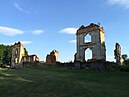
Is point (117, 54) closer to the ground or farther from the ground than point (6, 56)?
closer to the ground

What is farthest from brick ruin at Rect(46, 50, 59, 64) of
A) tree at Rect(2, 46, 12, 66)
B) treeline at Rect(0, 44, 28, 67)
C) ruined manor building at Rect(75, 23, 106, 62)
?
tree at Rect(2, 46, 12, 66)

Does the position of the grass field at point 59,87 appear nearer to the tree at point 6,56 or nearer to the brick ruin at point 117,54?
the brick ruin at point 117,54

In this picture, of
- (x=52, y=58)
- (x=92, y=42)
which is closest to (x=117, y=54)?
(x=92, y=42)

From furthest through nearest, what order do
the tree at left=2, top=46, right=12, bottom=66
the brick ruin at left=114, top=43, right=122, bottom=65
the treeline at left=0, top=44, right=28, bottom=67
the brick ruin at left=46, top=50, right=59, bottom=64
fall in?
the tree at left=2, top=46, right=12, bottom=66, the treeline at left=0, top=44, right=28, bottom=67, the brick ruin at left=46, top=50, right=59, bottom=64, the brick ruin at left=114, top=43, right=122, bottom=65

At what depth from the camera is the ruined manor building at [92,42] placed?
33.0 meters

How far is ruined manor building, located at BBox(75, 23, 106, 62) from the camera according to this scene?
33.0 metres

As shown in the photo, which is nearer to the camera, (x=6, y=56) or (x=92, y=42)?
(x=92, y=42)

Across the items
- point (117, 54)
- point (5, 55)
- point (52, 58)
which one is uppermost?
point (5, 55)

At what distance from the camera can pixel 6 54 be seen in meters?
54.6

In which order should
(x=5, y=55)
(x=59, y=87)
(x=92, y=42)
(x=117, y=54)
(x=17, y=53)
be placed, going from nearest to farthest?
1. (x=59, y=87)
2. (x=117, y=54)
3. (x=92, y=42)
4. (x=17, y=53)
5. (x=5, y=55)

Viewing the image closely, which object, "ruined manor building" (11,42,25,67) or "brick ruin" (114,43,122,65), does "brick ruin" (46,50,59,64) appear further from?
"brick ruin" (114,43,122,65)

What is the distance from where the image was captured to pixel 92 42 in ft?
112

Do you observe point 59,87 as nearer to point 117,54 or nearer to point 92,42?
point 117,54

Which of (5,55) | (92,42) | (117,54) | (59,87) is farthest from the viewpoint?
(5,55)
